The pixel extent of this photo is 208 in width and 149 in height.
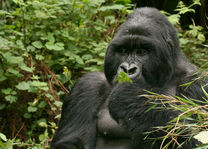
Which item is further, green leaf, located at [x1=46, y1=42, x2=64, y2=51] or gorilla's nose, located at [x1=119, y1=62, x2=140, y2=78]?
green leaf, located at [x1=46, y1=42, x2=64, y2=51]

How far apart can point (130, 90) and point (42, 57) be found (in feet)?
6.62

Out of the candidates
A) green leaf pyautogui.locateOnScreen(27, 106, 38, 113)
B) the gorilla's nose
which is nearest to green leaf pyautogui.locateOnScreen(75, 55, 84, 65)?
green leaf pyautogui.locateOnScreen(27, 106, 38, 113)

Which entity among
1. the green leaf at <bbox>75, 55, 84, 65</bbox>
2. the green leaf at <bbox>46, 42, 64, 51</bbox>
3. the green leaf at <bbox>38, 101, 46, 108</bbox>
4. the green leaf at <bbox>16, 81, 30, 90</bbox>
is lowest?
the green leaf at <bbox>38, 101, 46, 108</bbox>

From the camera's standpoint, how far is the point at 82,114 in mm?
3504

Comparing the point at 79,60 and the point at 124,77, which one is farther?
the point at 79,60

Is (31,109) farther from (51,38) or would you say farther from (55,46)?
(51,38)

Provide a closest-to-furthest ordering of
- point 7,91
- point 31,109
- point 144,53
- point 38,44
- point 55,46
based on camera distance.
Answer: point 144,53, point 7,91, point 31,109, point 55,46, point 38,44

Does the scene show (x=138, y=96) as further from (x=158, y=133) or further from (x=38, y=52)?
(x=38, y=52)

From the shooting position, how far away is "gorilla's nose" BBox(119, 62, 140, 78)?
3053mm

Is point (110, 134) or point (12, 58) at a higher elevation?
point (12, 58)

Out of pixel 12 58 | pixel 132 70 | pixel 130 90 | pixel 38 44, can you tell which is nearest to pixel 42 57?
pixel 38 44

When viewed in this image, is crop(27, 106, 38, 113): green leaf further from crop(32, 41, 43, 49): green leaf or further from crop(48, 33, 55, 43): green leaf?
crop(48, 33, 55, 43): green leaf

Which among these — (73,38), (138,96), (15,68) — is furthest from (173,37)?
(15,68)

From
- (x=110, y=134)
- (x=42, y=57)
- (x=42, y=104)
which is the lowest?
(x=42, y=104)
